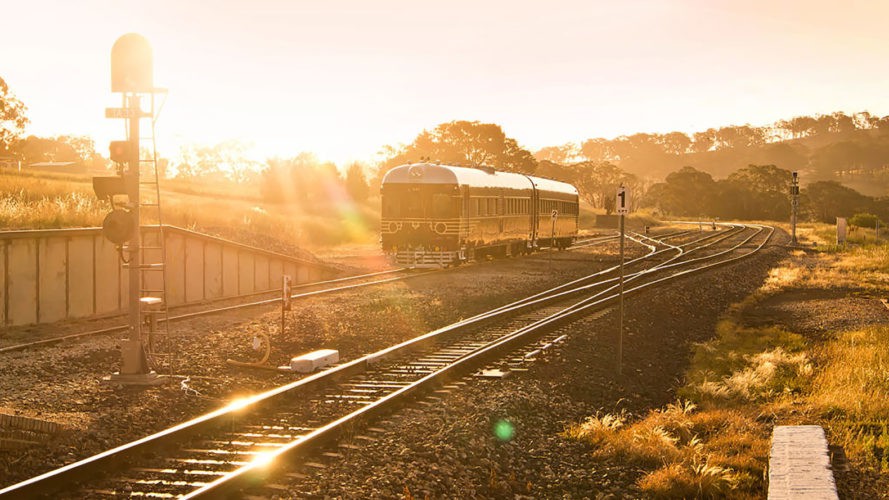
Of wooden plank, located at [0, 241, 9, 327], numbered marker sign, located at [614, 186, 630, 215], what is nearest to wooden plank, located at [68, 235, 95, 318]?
wooden plank, located at [0, 241, 9, 327]

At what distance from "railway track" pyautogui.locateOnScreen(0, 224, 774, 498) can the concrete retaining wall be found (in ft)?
26.6

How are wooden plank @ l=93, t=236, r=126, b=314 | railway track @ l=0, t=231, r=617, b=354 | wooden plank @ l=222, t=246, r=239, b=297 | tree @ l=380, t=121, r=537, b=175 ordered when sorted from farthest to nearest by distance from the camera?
tree @ l=380, t=121, r=537, b=175
wooden plank @ l=222, t=246, r=239, b=297
wooden plank @ l=93, t=236, r=126, b=314
railway track @ l=0, t=231, r=617, b=354

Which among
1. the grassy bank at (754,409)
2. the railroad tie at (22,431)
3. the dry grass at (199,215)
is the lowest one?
the grassy bank at (754,409)

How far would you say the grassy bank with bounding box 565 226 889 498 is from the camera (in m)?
8.07

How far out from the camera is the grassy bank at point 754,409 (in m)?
8.07

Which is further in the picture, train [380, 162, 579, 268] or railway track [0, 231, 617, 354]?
train [380, 162, 579, 268]

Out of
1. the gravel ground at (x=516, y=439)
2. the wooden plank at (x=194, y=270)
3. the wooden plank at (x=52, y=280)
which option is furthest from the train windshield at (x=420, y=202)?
the wooden plank at (x=52, y=280)

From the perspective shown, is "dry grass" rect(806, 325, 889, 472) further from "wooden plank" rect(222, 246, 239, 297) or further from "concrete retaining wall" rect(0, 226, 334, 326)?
"wooden plank" rect(222, 246, 239, 297)

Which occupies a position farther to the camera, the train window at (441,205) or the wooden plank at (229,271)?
the train window at (441,205)

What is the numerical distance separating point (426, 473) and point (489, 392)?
337 centimetres

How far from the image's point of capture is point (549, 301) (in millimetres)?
20578

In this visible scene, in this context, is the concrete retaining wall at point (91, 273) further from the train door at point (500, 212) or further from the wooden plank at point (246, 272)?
the train door at point (500, 212)

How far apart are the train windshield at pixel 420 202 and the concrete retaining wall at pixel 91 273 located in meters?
5.84

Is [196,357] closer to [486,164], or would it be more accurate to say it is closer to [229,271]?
[229,271]
